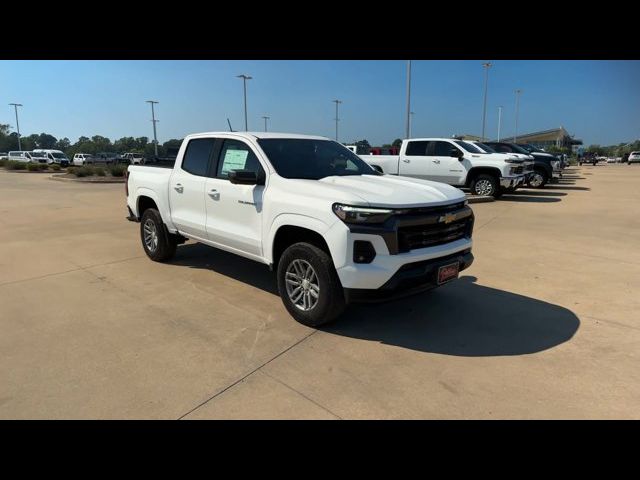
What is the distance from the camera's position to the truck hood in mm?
3748

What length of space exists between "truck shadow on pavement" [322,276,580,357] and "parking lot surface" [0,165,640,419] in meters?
0.02

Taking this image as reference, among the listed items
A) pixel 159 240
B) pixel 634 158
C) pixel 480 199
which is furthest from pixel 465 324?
pixel 634 158

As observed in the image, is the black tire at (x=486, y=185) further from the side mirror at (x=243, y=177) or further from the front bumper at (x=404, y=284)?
the side mirror at (x=243, y=177)

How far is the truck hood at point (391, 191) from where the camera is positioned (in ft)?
12.3

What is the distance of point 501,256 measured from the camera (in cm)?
690

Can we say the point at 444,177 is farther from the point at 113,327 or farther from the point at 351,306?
the point at 113,327

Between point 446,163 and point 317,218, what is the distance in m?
11.3

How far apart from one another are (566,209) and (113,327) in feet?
39.9

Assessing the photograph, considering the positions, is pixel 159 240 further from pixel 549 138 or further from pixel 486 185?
pixel 549 138

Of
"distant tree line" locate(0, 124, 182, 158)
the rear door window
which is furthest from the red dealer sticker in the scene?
"distant tree line" locate(0, 124, 182, 158)

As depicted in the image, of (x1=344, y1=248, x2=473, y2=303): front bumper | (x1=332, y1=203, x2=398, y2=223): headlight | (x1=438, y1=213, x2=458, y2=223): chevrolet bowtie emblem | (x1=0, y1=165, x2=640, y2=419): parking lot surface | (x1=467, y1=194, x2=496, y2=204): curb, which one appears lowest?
A: (x1=0, y1=165, x2=640, y2=419): parking lot surface

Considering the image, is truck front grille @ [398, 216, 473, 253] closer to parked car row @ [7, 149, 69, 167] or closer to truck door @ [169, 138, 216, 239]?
truck door @ [169, 138, 216, 239]

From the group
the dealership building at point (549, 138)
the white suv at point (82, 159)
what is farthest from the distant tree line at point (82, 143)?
the dealership building at point (549, 138)
